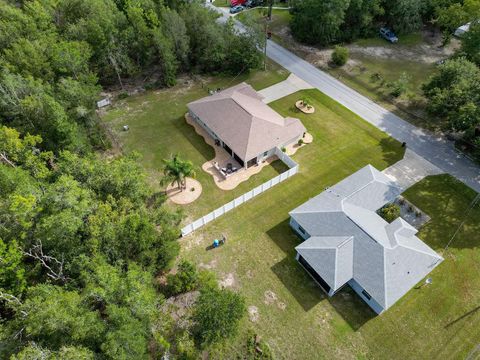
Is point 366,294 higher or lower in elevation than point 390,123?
lower

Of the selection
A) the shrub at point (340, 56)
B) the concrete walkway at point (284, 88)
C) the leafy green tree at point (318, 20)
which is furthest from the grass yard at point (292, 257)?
the leafy green tree at point (318, 20)

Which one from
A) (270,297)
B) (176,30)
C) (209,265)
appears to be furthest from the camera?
(176,30)

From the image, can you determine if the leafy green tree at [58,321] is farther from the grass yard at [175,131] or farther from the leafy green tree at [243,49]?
the leafy green tree at [243,49]

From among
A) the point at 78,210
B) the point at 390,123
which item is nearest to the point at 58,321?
the point at 78,210

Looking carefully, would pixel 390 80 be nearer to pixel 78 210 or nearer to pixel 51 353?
pixel 78 210

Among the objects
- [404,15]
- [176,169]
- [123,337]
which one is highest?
[404,15]

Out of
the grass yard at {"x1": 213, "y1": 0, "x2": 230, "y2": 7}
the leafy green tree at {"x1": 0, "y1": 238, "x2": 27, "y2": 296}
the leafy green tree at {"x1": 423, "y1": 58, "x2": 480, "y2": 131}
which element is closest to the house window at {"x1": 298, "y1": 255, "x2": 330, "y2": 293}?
the leafy green tree at {"x1": 0, "y1": 238, "x2": 27, "y2": 296}

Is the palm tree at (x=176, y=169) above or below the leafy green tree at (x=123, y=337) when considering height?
below

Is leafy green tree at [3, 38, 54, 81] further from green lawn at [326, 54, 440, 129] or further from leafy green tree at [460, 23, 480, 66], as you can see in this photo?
leafy green tree at [460, 23, 480, 66]
